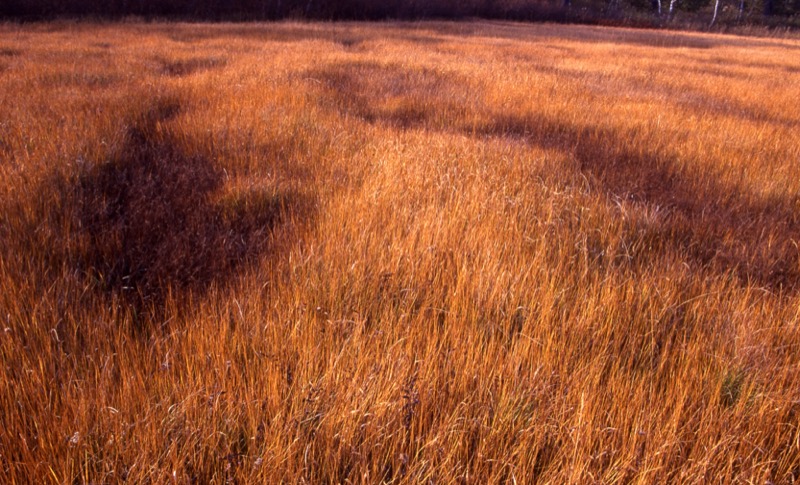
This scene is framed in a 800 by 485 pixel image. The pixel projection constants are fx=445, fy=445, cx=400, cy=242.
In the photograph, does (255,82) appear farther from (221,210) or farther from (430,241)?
(430,241)

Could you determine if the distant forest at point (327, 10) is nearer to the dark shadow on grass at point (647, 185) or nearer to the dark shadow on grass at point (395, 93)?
the dark shadow on grass at point (395, 93)

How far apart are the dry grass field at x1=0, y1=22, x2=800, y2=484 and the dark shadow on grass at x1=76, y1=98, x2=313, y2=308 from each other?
2 cm

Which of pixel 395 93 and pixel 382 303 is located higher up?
pixel 395 93

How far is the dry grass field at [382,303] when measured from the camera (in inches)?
50.4

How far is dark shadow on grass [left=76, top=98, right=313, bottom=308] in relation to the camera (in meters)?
2.22

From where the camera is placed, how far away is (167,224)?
2756 millimetres

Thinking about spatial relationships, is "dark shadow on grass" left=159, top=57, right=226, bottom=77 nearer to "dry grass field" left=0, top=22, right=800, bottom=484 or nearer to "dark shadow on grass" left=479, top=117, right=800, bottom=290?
"dry grass field" left=0, top=22, right=800, bottom=484

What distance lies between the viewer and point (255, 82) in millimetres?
6398

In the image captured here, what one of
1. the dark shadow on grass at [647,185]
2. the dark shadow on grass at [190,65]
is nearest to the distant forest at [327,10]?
the dark shadow on grass at [190,65]

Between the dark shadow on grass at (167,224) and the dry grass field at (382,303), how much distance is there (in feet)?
0.06

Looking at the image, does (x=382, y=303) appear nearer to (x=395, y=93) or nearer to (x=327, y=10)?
(x=395, y=93)

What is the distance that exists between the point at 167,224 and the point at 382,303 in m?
1.62

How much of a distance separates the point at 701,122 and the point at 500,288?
18.1ft

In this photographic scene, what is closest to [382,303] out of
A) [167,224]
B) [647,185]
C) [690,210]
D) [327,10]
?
[167,224]
